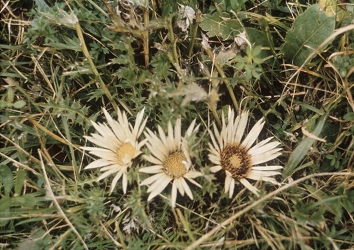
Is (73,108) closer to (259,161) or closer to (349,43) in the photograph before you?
(259,161)

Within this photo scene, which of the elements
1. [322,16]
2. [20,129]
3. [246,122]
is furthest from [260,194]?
[20,129]

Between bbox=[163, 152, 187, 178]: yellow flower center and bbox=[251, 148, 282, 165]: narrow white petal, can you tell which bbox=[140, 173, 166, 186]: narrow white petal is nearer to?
bbox=[163, 152, 187, 178]: yellow flower center

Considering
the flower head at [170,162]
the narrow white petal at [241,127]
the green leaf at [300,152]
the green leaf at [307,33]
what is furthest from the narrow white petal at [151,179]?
the green leaf at [307,33]

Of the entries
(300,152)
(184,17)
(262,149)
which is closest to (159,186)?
(262,149)

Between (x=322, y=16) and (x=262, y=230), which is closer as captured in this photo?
(x=262, y=230)

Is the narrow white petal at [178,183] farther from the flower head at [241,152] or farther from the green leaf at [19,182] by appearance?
the green leaf at [19,182]

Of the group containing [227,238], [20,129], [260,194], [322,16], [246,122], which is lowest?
[227,238]

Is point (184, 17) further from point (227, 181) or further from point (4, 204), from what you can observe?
point (4, 204)
